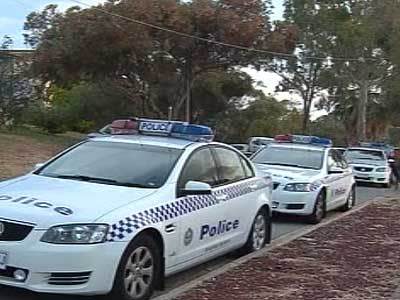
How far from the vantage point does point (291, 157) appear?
14.4 m

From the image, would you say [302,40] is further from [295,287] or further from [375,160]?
[295,287]

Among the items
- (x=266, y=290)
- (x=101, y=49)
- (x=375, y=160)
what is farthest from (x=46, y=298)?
(x=101, y=49)

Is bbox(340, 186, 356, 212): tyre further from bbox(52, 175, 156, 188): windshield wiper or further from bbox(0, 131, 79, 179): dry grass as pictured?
bbox(52, 175, 156, 188): windshield wiper

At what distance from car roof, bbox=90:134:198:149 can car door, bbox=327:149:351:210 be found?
244 inches

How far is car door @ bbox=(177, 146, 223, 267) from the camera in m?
7.23

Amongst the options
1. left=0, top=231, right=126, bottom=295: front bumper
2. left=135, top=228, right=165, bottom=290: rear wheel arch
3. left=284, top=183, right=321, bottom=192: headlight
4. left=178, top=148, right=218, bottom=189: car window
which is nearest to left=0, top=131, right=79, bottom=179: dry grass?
left=284, top=183, right=321, bottom=192: headlight

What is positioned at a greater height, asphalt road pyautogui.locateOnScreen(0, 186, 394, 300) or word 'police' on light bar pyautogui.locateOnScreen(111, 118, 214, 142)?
word 'police' on light bar pyautogui.locateOnScreen(111, 118, 214, 142)

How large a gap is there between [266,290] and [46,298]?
2011mm

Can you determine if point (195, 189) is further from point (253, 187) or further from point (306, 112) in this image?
point (306, 112)

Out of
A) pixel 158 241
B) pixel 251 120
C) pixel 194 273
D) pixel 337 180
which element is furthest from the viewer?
pixel 251 120

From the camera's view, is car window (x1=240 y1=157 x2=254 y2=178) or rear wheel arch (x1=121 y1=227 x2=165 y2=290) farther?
car window (x1=240 y1=157 x2=254 y2=178)

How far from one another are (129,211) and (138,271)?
0.53 meters

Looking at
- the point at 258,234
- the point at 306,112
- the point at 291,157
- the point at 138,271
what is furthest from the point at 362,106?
the point at 138,271

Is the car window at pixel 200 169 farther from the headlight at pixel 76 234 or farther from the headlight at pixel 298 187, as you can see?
the headlight at pixel 298 187
